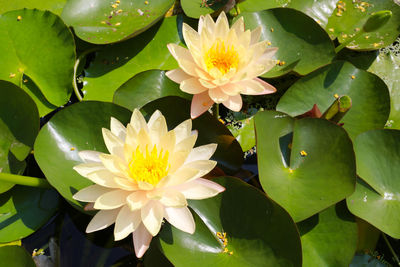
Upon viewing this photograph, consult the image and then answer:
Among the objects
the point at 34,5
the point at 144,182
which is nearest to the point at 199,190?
the point at 144,182

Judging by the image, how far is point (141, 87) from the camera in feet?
5.90

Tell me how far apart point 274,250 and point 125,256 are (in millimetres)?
829

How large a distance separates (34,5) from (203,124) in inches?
56.9

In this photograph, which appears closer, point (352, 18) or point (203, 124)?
point (203, 124)

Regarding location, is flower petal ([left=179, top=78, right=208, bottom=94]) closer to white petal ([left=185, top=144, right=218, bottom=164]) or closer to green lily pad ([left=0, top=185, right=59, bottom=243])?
white petal ([left=185, top=144, right=218, bottom=164])

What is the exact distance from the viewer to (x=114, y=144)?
52.6 inches

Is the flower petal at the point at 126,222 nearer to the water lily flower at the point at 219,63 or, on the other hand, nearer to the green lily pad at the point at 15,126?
the water lily flower at the point at 219,63

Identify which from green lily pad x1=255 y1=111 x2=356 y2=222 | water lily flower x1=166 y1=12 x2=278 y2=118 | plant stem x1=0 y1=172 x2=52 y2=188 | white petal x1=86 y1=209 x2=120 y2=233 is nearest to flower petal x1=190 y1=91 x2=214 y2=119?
water lily flower x1=166 y1=12 x2=278 y2=118

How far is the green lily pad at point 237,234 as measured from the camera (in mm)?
1360

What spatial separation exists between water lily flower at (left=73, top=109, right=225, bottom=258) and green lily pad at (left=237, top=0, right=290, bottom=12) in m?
1.40

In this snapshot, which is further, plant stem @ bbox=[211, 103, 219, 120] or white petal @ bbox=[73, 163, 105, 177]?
plant stem @ bbox=[211, 103, 219, 120]

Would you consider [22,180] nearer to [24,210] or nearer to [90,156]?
[24,210]

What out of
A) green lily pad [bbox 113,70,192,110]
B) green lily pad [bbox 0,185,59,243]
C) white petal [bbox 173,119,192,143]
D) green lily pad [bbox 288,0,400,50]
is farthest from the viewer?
green lily pad [bbox 288,0,400,50]

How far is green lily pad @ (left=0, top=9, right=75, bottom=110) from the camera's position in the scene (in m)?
1.95
